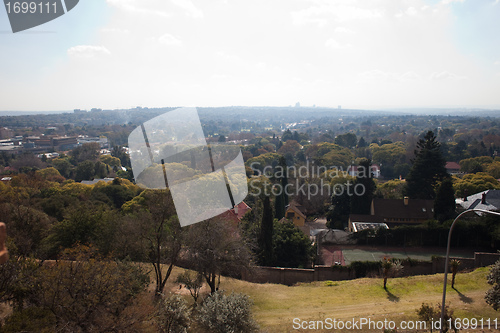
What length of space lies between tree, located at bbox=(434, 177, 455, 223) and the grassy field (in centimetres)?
857

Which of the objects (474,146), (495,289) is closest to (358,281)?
(495,289)

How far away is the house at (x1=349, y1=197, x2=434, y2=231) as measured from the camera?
23375 mm

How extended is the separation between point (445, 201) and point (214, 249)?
1721 cm

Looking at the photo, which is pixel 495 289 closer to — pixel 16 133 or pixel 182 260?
pixel 182 260

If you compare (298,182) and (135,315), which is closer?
(135,315)

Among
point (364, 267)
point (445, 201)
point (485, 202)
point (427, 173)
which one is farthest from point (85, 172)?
point (485, 202)

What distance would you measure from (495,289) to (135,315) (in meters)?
9.72

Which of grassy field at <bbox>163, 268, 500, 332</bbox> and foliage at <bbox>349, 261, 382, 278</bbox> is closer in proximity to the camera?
grassy field at <bbox>163, 268, 500, 332</bbox>

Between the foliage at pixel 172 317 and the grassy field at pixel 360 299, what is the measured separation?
238 cm

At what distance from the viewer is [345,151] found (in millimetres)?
58719

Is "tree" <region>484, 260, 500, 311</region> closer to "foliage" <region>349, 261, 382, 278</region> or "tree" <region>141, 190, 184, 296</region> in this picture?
"foliage" <region>349, 261, 382, 278</region>

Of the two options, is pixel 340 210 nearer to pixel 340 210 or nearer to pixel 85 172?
pixel 340 210

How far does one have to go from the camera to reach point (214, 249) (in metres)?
11.7

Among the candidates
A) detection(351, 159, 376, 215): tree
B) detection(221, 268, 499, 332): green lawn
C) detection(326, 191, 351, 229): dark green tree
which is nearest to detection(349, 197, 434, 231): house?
detection(351, 159, 376, 215): tree
